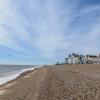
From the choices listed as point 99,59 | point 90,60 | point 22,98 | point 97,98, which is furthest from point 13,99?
point 90,60

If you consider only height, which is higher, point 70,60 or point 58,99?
point 70,60

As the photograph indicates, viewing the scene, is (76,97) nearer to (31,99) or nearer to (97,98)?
(97,98)

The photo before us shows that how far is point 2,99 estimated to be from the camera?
14969mm

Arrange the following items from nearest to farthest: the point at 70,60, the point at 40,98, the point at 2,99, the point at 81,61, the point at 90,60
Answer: the point at 40,98 → the point at 2,99 → the point at 90,60 → the point at 81,61 → the point at 70,60

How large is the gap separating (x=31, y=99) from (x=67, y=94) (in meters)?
2.37

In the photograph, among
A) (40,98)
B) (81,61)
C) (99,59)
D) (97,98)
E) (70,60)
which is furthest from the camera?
(70,60)

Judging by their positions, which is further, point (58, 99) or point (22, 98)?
point (22, 98)

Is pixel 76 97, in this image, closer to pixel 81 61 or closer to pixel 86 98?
pixel 86 98

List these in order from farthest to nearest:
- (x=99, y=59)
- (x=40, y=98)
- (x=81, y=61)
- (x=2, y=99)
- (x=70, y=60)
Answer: (x=70, y=60), (x=81, y=61), (x=99, y=59), (x=2, y=99), (x=40, y=98)

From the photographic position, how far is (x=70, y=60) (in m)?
174

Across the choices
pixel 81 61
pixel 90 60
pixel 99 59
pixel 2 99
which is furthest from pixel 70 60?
pixel 2 99

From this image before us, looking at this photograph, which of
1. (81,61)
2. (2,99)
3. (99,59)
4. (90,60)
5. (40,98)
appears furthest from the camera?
(81,61)

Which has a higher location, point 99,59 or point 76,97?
point 99,59

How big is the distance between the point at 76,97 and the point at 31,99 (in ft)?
9.01
